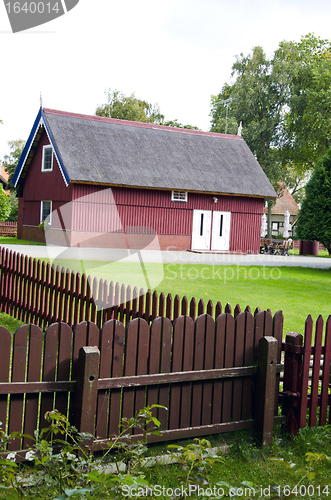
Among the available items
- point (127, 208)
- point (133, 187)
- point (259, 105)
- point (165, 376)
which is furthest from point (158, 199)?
point (259, 105)

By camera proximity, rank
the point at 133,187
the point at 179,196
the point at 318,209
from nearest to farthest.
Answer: the point at 318,209
the point at 133,187
the point at 179,196

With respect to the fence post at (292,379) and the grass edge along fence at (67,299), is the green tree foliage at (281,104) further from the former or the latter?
the fence post at (292,379)

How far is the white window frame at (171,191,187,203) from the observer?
93.2 ft

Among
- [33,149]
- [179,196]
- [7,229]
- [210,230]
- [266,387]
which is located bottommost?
[266,387]

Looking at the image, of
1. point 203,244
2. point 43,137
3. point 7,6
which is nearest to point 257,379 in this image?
point 7,6

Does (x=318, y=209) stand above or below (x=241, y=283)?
above

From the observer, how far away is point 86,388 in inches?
137

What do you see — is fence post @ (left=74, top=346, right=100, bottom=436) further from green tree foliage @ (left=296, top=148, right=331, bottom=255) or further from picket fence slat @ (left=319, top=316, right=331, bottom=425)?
green tree foliage @ (left=296, top=148, right=331, bottom=255)

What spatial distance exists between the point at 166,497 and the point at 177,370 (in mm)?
1042

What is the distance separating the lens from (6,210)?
2822cm

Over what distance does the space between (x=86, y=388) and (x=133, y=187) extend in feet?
78.2

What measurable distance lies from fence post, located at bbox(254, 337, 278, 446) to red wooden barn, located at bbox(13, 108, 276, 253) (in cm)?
2181

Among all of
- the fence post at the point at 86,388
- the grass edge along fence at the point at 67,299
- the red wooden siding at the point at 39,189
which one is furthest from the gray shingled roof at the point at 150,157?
the fence post at the point at 86,388

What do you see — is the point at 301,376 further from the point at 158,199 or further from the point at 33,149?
the point at 33,149
